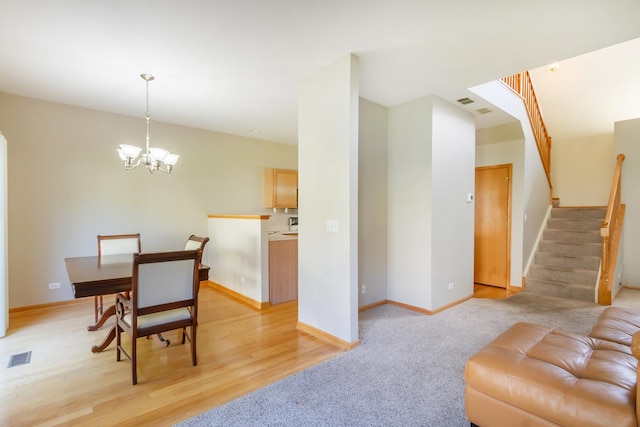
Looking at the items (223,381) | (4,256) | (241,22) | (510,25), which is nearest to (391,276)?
(223,381)

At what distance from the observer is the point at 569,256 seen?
4.82 m

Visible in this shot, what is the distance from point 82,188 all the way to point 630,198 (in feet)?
27.2

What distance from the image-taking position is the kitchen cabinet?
13.3 ft

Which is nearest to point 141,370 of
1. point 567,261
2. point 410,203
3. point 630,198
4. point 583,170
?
point 410,203

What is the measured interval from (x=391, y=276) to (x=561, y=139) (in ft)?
17.2

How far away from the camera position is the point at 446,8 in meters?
2.05

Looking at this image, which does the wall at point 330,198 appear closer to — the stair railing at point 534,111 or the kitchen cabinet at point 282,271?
the kitchen cabinet at point 282,271

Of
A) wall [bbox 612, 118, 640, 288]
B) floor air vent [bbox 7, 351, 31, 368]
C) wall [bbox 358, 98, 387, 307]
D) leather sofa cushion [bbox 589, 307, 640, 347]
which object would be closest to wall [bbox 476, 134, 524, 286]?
wall [bbox 612, 118, 640, 288]

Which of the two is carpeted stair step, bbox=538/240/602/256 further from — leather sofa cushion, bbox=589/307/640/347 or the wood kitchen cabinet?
the wood kitchen cabinet

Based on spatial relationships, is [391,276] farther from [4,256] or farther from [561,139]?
[561,139]

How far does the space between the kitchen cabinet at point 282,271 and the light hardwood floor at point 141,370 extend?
56cm

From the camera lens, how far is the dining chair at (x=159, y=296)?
7.11 feet

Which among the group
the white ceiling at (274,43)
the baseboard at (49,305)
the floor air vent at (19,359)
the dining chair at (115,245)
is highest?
the white ceiling at (274,43)

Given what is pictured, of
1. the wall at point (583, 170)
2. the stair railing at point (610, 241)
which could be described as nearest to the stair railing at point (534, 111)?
the wall at point (583, 170)
